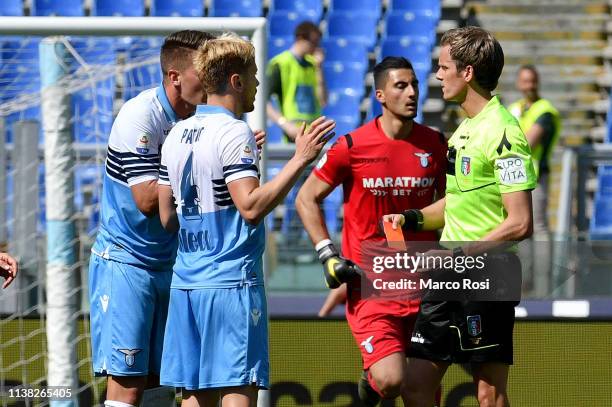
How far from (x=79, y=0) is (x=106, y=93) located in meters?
7.00

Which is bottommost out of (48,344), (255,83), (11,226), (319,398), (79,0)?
(319,398)

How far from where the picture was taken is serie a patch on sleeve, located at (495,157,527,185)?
16.5 ft

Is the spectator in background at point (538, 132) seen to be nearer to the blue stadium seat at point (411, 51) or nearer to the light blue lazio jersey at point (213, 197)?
the blue stadium seat at point (411, 51)

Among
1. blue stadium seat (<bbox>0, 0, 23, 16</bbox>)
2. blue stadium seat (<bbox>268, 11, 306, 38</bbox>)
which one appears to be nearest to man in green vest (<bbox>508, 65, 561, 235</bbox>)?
blue stadium seat (<bbox>268, 11, 306, 38</bbox>)

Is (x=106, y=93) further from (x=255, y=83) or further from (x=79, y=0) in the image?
(x=79, y=0)

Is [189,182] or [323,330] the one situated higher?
[189,182]

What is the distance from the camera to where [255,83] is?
466 cm


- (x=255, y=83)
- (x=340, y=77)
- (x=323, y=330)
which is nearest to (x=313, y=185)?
(x=323, y=330)

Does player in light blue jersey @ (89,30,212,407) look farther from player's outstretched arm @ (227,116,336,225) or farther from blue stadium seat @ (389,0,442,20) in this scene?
blue stadium seat @ (389,0,442,20)

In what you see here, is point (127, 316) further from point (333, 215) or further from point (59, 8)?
point (59, 8)

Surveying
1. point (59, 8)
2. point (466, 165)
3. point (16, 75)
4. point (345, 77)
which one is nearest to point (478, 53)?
point (466, 165)

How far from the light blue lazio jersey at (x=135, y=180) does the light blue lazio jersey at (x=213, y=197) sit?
468mm

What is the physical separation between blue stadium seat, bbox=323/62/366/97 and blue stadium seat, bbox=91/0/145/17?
237 centimetres

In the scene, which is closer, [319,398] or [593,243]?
[319,398]
